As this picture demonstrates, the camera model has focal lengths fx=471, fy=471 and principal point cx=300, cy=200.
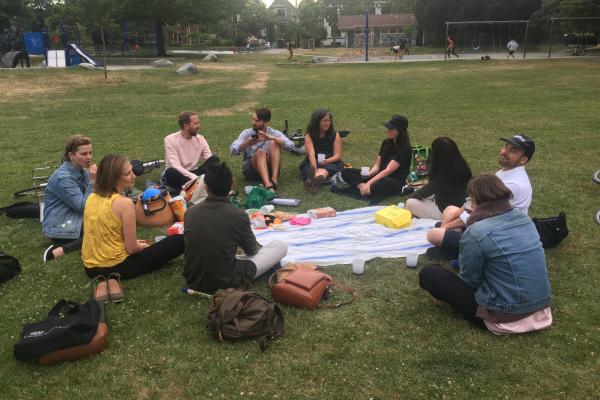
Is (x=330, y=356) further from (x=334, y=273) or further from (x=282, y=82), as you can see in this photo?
(x=282, y=82)

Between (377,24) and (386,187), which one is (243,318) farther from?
(377,24)

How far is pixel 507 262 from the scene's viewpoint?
3779 millimetres

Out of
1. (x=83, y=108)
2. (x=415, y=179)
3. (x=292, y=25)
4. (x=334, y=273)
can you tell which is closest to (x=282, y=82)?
Result: (x=83, y=108)

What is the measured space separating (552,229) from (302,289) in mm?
3261

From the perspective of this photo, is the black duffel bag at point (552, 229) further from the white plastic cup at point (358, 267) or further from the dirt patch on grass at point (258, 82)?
the dirt patch on grass at point (258, 82)

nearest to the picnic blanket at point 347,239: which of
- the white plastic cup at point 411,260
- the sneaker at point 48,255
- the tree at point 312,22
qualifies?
the white plastic cup at point 411,260

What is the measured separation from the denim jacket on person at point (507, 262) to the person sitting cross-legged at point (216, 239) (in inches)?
81.3

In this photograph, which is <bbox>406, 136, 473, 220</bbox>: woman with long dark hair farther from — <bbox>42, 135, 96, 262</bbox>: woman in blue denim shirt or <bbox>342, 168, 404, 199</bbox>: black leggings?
<bbox>42, 135, 96, 262</bbox>: woman in blue denim shirt

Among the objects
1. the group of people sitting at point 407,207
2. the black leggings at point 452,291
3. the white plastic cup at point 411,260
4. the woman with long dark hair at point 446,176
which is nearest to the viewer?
the group of people sitting at point 407,207

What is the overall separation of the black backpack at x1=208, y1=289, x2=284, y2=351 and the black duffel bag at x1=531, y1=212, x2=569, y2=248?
3501 millimetres

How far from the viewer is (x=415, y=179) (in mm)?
8344

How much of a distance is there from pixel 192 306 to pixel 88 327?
106 cm

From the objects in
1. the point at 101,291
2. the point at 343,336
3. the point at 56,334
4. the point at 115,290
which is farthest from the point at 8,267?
the point at 343,336

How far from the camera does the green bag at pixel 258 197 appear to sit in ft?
24.4
